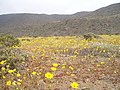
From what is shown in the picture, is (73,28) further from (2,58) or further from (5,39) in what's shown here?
(2,58)

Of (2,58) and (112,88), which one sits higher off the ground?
(2,58)

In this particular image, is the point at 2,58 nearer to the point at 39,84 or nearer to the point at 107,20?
the point at 39,84

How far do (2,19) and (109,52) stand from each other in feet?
256

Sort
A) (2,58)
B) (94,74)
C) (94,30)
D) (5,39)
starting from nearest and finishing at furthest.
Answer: (94,74)
(2,58)
(5,39)
(94,30)

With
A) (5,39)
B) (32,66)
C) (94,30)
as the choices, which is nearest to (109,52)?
(32,66)

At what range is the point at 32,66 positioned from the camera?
7.60m

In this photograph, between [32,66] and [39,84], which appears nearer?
[39,84]

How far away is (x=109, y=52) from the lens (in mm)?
10312

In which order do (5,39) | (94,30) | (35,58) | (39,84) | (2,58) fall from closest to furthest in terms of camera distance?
(39,84) → (2,58) → (35,58) → (5,39) → (94,30)

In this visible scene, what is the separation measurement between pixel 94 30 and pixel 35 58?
3358 cm

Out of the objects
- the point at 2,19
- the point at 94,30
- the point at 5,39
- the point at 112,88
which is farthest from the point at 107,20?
the point at 2,19

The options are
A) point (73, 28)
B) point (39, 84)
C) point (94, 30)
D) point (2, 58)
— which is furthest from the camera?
point (73, 28)

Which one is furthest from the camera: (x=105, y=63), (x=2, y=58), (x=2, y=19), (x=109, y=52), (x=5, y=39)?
(x=2, y=19)

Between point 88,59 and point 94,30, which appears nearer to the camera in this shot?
point 88,59
